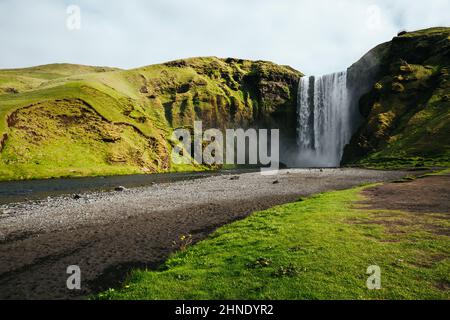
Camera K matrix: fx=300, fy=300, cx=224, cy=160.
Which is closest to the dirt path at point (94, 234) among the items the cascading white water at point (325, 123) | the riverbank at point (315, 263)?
the riverbank at point (315, 263)

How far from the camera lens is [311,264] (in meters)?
13.0

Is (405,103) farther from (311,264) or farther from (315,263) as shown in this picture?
(311,264)

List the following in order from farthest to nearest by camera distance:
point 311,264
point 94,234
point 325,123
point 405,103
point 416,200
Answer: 1. point 325,123
2. point 405,103
3. point 416,200
4. point 94,234
5. point 311,264

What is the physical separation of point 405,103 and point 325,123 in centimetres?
3771

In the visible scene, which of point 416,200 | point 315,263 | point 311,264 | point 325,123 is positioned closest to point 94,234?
point 311,264

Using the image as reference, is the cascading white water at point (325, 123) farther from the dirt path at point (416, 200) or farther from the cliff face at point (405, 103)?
the dirt path at point (416, 200)

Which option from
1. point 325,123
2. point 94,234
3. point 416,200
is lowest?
point 94,234

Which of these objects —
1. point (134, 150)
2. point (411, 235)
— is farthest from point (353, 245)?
point (134, 150)

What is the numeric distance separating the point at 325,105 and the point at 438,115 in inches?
2170

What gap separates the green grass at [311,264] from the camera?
1091 centimetres

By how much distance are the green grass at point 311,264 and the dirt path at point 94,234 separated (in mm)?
3060

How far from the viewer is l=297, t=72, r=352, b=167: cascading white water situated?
482ft

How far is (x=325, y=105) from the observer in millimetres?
152000
